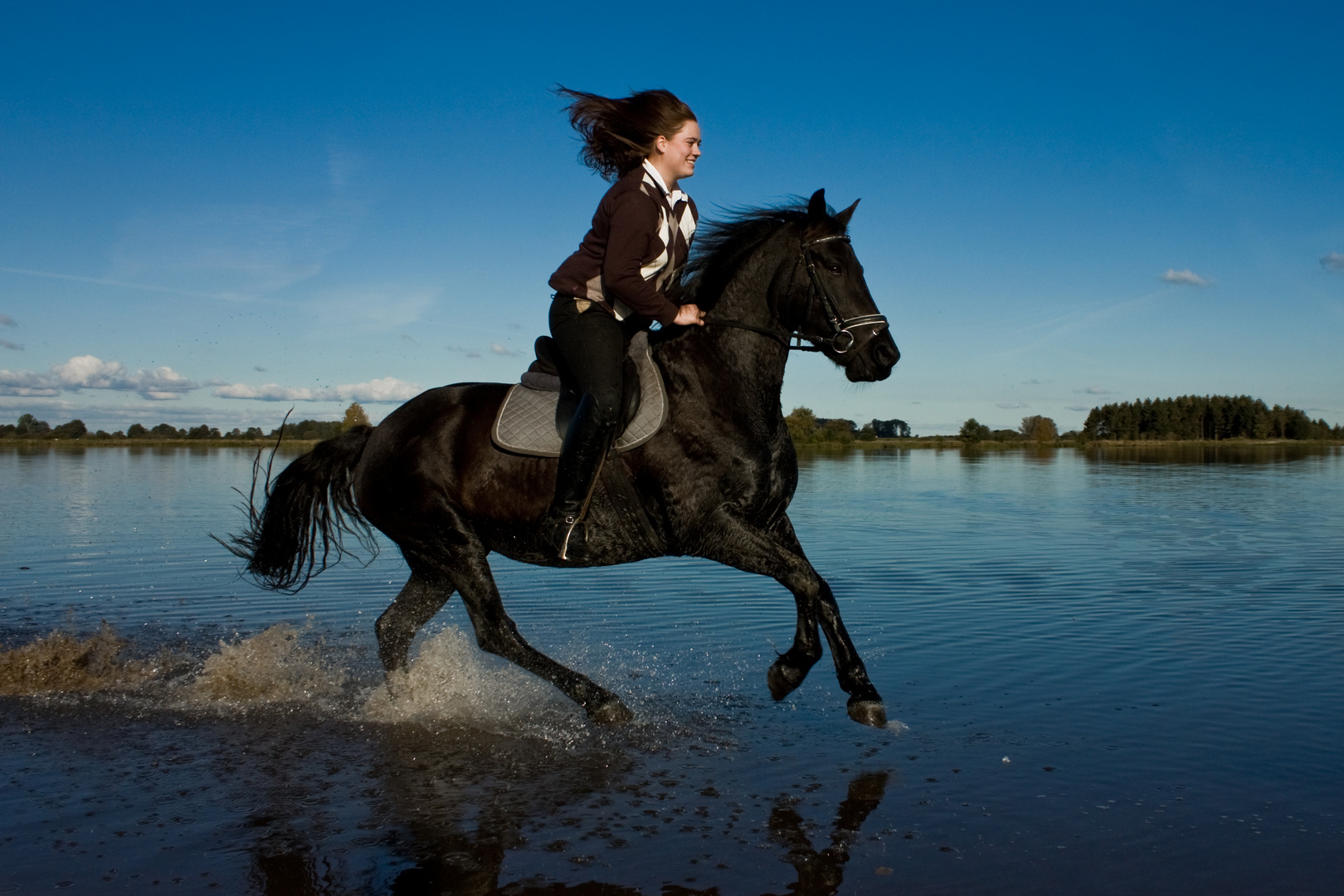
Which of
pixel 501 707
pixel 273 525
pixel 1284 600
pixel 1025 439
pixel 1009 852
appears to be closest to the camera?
pixel 1009 852

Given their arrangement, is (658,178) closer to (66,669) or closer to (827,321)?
(827,321)

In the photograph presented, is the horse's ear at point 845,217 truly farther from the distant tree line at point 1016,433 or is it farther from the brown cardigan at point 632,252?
the distant tree line at point 1016,433

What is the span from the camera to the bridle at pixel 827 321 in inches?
239

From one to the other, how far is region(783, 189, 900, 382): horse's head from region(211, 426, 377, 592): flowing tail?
347 centimetres

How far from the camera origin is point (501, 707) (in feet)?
23.7

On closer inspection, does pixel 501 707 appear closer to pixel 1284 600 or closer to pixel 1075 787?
pixel 1075 787

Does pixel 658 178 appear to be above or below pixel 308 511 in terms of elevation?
above

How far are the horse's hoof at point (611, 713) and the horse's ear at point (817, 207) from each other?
3133 mm

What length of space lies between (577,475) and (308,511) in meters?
2.90

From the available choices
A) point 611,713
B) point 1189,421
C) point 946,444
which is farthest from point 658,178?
point 1189,421

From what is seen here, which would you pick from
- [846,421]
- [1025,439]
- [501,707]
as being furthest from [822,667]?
[1025,439]

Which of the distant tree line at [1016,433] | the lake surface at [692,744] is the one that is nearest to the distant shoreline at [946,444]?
the distant tree line at [1016,433]

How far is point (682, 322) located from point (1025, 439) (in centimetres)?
15273

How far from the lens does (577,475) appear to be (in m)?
6.12
